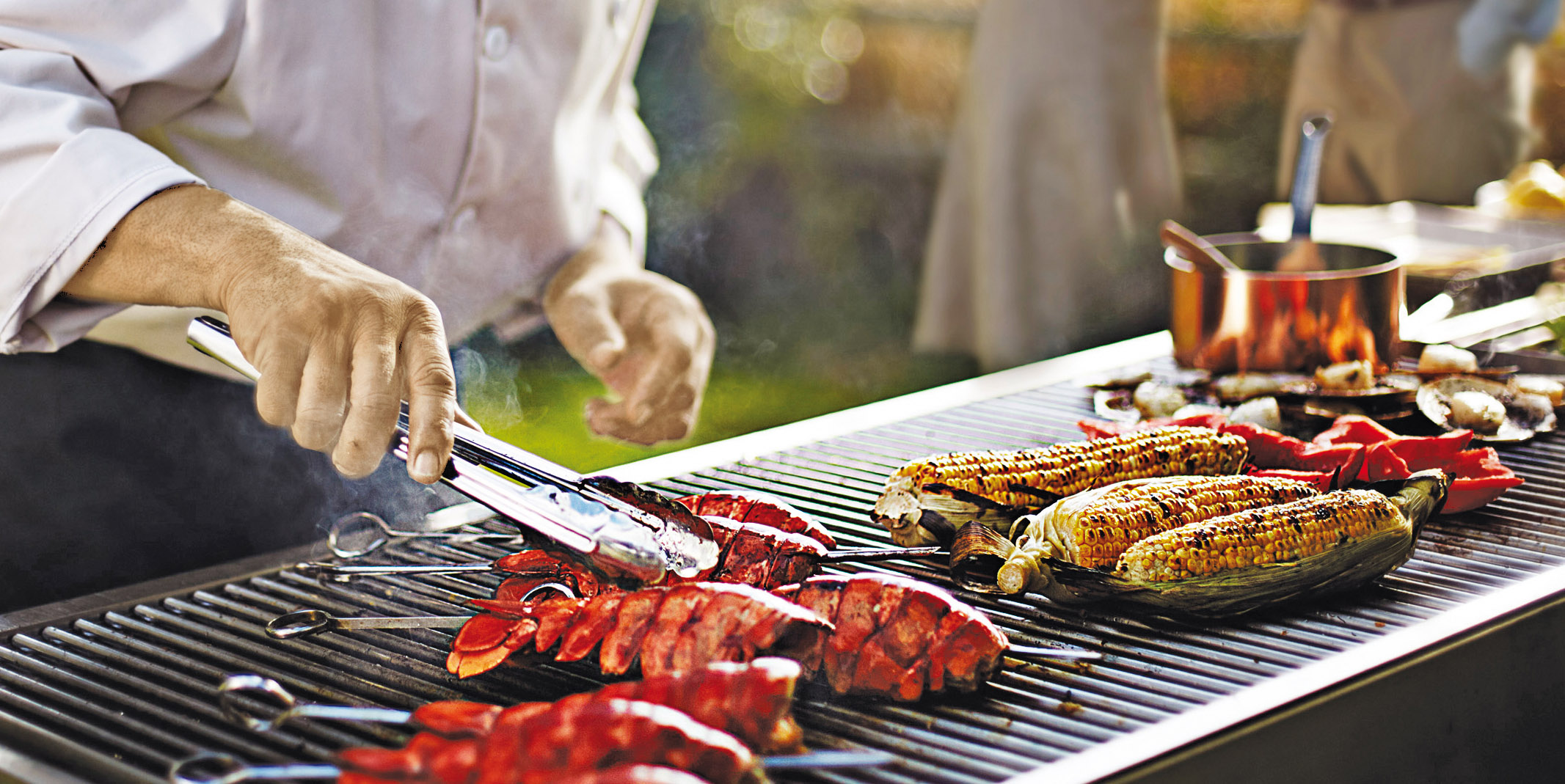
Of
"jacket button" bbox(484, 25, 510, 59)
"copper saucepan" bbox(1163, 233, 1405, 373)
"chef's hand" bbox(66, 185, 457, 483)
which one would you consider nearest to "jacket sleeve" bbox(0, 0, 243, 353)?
"chef's hand" bbox(66, 185, 457, 483)

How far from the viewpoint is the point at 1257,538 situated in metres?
1.52

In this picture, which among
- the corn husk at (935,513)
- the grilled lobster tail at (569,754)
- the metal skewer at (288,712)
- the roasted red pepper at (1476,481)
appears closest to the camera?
the grilled lobster tail at (569,754)

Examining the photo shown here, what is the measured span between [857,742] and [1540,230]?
3.36m

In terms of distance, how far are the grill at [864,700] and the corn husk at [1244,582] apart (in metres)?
0.02

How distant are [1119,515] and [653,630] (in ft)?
1.99

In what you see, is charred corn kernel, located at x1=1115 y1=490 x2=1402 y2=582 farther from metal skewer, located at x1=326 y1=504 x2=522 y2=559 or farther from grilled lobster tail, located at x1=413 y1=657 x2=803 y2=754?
metal skewer, located at x1=326 y1=504 x2=522 y2=559

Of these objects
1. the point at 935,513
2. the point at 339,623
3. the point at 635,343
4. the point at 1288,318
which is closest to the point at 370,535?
the point at 339,623

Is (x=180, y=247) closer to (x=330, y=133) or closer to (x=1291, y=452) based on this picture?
(x=330, y=133)

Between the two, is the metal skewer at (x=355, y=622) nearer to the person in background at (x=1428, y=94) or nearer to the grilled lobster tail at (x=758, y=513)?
the grilled lobster tail at (x=758, y=513)

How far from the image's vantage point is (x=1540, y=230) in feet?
12.1

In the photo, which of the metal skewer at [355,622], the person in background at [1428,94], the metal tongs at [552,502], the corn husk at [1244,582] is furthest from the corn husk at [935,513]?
the person in background at [1428,94]

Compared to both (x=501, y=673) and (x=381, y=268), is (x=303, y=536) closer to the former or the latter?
(x=381, y=268)

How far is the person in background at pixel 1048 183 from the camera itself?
4.73 meters

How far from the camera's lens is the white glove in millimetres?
4035
